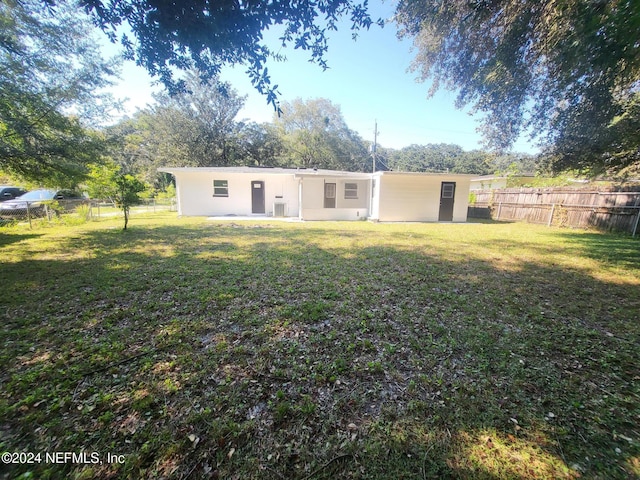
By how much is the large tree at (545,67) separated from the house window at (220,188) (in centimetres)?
1071

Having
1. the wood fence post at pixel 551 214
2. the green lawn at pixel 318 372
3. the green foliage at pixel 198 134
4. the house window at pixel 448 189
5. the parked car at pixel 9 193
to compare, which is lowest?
the green lawn at pixel 318 372

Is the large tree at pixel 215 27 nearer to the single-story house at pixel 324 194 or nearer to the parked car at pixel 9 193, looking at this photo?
the single-story house at pixel 324 194

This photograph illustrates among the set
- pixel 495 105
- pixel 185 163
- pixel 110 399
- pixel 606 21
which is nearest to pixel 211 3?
pixel 110 399

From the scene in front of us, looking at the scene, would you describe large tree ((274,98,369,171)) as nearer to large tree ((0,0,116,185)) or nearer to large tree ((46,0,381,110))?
large tree ((0,0,116,185))

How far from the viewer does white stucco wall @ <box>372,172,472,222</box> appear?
1295cm

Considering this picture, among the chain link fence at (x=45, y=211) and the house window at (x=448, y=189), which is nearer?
the chain link fence at (x=45, y=211)

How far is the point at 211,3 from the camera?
2.74 metres

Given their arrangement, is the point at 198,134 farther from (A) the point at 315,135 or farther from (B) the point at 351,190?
(B) the point at 351,190

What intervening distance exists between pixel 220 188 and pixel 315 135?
1749 cm

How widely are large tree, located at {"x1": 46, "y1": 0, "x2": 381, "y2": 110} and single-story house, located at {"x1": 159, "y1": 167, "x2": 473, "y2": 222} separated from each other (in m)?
9.24

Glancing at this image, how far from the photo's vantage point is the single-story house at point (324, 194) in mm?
13102

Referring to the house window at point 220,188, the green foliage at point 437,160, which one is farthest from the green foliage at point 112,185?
the green foliage at point 437,160

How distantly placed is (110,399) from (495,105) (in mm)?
8907

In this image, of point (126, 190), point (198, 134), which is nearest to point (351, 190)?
point (126, 190)
